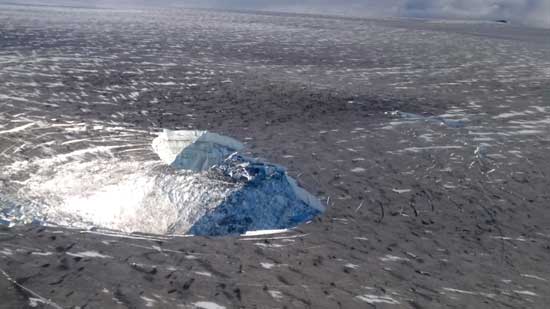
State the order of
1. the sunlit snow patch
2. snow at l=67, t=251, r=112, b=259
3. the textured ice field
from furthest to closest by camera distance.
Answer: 1. the sunlit snow patch
2. snow at l=67, t=251, r=112, b=259
3. the textured ice field

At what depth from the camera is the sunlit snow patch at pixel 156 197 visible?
3.93m

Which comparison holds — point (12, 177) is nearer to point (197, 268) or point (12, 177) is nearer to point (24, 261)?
point (24, 261)

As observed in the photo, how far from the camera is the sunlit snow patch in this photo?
393 centimetres

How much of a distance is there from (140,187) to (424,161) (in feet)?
9.23

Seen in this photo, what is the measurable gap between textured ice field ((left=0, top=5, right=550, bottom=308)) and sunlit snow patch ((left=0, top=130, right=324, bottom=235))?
0.10m

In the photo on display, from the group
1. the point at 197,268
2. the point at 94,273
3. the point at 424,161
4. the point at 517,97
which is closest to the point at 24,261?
the point at 94,273

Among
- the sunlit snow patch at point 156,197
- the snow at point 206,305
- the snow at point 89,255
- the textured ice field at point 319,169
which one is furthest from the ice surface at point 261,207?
the snow at point 206,305

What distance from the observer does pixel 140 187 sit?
4.54m

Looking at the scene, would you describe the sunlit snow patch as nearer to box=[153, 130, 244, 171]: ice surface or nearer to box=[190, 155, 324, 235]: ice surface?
box=[190, 155, 324, 235]: ice surface

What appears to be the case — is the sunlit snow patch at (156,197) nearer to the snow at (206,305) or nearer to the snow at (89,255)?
the snow at (89,255)

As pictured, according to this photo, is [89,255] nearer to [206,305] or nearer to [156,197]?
[206,305]

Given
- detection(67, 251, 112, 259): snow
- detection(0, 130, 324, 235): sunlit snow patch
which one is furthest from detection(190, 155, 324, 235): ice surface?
detection(67, 251, 112, 259): snow

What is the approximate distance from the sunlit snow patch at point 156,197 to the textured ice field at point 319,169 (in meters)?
0.10

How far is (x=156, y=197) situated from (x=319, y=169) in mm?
1539
